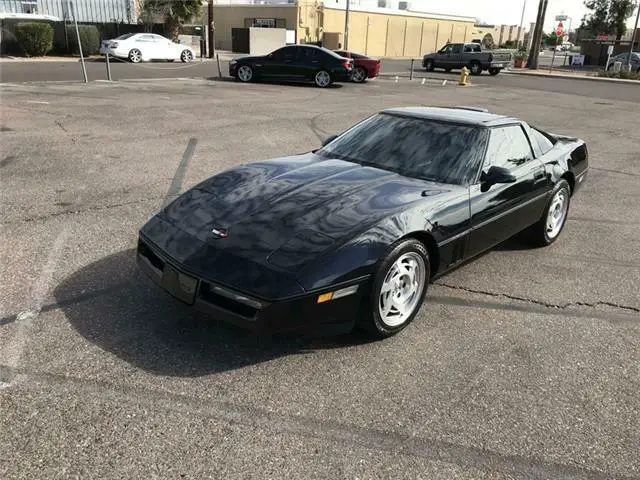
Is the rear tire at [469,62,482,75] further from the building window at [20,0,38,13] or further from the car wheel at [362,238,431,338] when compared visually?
the car wheel at [362,238,431,338]

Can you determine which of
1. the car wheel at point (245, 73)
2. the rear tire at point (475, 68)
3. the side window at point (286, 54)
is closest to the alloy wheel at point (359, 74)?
the side window at point (286, 54)

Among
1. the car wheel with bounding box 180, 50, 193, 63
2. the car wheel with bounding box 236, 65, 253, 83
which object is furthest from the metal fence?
the car wheel with bounding box 236, 65, 253, 83

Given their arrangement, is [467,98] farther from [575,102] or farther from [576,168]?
[576,168]

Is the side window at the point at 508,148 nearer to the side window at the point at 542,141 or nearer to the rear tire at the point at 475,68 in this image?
the side window at the point at 542,141

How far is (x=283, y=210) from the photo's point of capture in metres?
3.54

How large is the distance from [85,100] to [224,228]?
11930 mm

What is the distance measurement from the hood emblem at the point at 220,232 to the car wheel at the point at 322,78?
18563 mm

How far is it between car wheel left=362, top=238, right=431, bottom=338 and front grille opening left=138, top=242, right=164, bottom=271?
1.32 meters

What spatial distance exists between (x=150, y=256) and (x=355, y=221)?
4.46ft

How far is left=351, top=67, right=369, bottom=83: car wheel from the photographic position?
23.5 m

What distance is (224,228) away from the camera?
11.2 ft

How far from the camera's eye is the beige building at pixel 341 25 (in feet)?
160

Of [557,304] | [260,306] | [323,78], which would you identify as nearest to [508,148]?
[557,304]

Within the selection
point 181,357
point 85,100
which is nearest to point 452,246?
point 181,357
